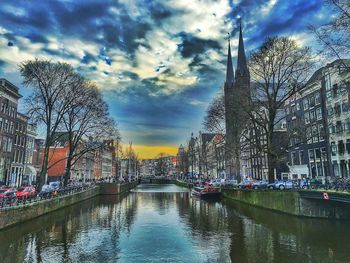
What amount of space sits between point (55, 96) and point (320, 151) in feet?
167

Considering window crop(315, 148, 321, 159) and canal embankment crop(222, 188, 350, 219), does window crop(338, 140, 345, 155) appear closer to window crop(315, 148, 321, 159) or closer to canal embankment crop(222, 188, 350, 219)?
window crop(315, 148, 321, 159)

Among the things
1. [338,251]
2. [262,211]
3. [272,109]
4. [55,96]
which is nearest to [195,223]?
[262,211]

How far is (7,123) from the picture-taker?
62.8 metres

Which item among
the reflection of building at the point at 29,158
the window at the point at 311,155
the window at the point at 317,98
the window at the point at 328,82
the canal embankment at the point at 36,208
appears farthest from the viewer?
the reflection of building at the point at 29,158

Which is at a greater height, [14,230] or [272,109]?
[272,109]

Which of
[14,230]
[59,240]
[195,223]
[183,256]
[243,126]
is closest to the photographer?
[183,256]

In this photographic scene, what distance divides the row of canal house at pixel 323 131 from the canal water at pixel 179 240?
2184 cm

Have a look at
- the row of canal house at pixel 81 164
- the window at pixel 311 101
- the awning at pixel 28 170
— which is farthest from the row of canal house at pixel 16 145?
the window at pixel 311 101

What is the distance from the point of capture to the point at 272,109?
41219 mm

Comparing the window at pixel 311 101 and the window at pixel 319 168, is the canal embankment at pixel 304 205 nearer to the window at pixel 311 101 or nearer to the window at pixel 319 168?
the window at pixel 319 168

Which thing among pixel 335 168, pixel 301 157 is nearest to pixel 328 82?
pixel 335 168

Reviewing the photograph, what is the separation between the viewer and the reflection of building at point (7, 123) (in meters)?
60.1

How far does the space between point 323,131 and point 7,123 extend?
58.2m

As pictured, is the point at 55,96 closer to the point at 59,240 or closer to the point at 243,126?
the point at 59,240
